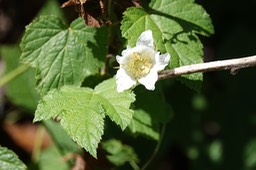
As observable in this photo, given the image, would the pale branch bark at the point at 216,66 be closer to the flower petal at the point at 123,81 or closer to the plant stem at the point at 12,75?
the flower petal at the point at 123,81

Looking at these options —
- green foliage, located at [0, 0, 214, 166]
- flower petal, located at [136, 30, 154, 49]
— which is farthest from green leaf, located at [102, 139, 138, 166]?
flower petal, located at [136, 30, 154, 49]

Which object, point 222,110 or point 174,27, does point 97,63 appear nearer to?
point 174,27

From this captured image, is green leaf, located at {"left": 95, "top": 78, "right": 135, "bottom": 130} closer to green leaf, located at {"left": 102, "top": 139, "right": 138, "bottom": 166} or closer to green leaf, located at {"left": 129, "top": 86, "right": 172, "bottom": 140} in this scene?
green leaf, located at {"left": 129, "top": 86, "right": 172, "bottom": 140}

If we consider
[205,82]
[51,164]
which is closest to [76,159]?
[51,164]

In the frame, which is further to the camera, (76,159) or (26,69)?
(26,69)

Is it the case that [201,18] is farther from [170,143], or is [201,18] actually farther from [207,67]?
[170,143]
